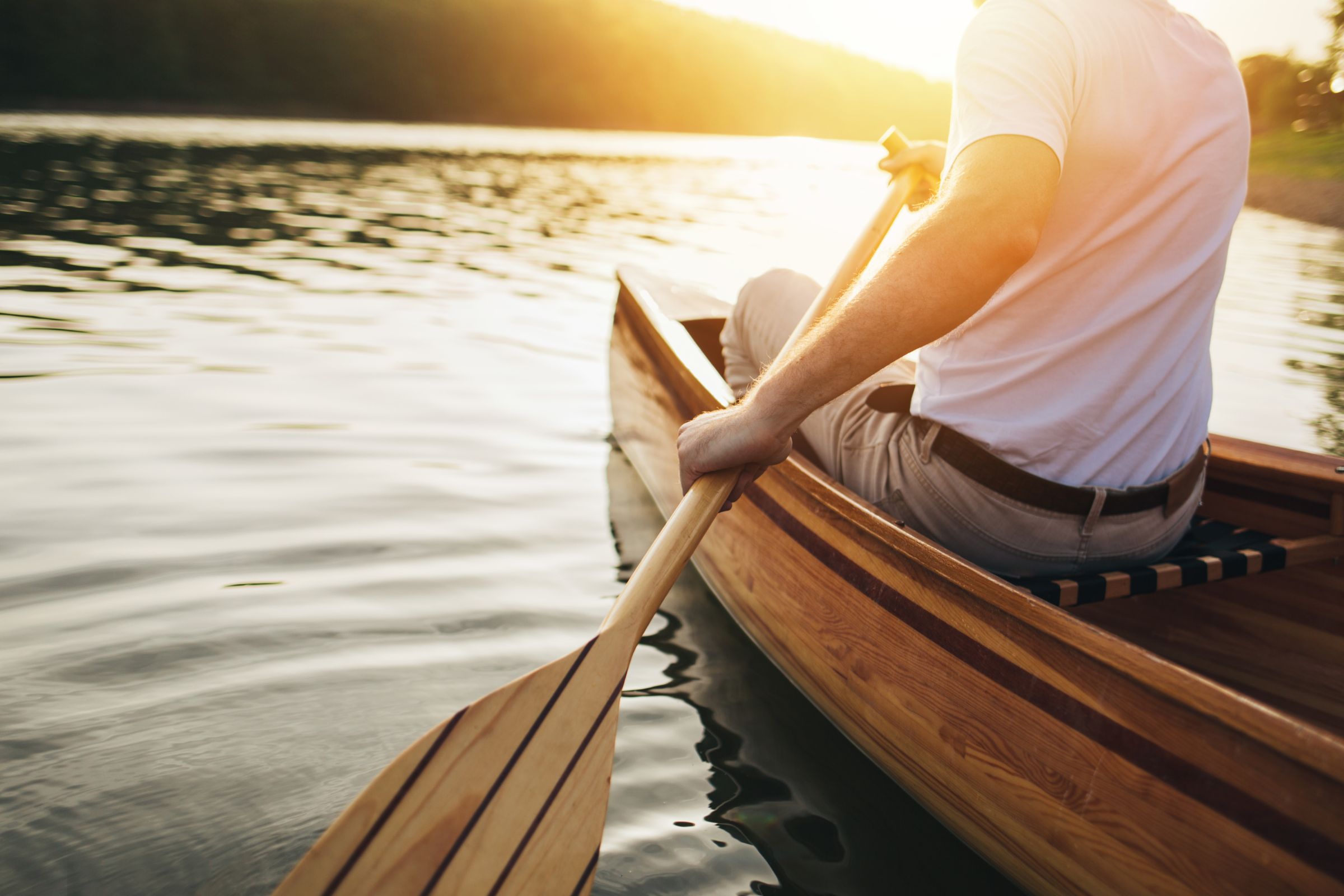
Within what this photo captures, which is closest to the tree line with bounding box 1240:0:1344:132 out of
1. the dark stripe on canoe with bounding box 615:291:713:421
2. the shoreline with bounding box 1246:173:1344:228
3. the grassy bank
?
the grassy bank

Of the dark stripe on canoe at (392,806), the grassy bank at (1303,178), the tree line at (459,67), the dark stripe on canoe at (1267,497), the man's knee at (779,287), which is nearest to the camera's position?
the dark stripe on canoe at (392,806)

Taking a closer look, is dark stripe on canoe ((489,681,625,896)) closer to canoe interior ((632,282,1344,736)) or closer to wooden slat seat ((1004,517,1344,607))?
wooden slat seat ((1004,517,1344,607))

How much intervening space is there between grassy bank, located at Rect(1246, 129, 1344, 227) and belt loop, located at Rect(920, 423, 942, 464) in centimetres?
2746

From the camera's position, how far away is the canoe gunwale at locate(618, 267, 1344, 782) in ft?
3.61

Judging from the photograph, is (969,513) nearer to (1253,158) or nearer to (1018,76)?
(1018,76)

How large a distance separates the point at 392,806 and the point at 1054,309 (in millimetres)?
1347

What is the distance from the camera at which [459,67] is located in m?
57.3

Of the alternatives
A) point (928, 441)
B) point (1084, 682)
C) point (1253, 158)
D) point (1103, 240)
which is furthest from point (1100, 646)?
point (1253, 158)

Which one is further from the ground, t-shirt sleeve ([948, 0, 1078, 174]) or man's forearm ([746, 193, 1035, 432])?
t-shirt sleeve ([948, 0, 1078, 174])

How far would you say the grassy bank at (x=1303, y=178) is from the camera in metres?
25.0

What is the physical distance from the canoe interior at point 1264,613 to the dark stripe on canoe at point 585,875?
1286mm

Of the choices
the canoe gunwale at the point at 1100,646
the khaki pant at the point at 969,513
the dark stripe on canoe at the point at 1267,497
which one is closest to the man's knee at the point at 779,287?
the khaki pant at the point at 969,513

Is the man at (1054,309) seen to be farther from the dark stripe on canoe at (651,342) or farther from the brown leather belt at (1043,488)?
the dark stripe on canoe at (651,342)

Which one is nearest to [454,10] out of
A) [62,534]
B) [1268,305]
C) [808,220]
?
[808,220]
